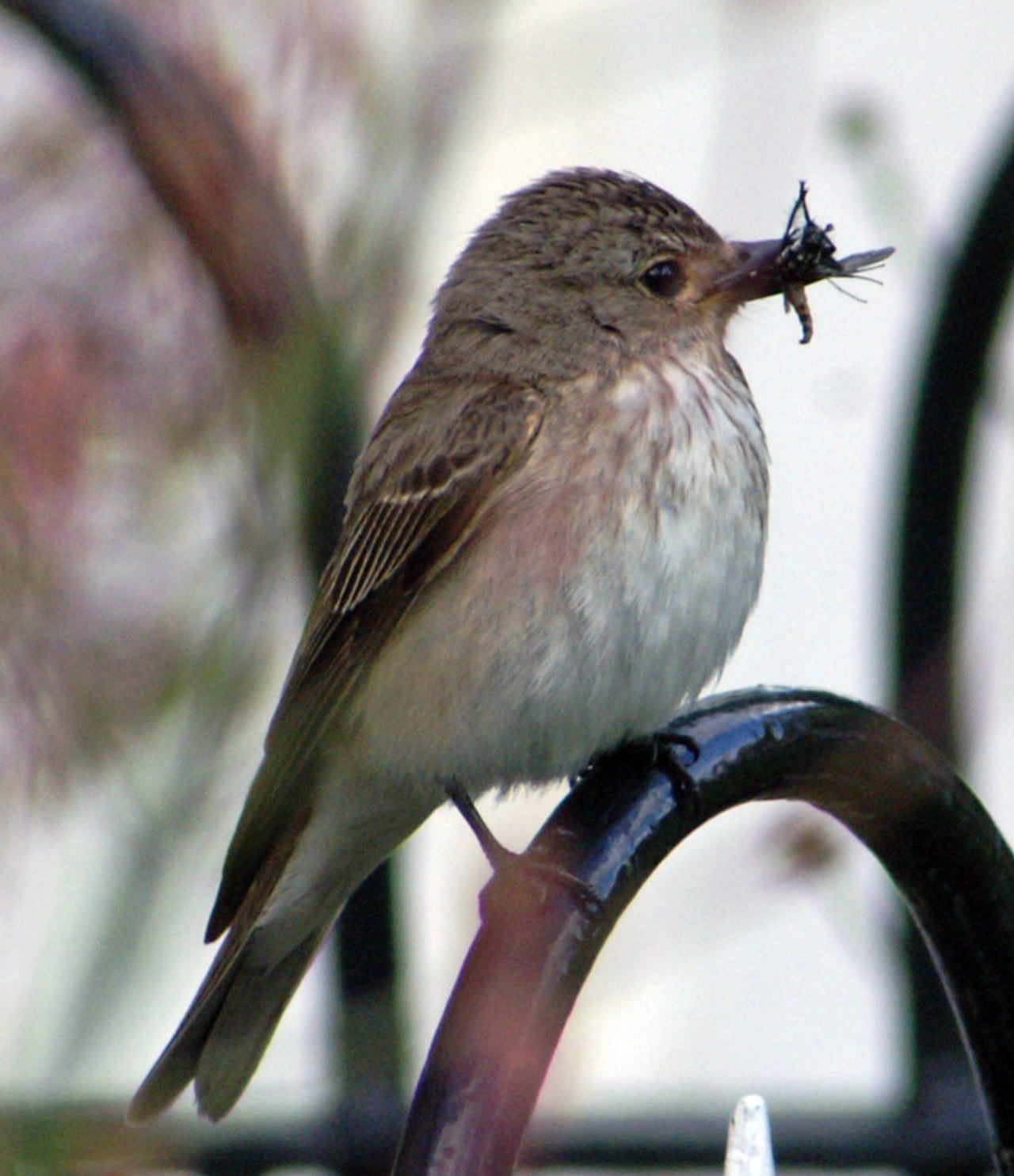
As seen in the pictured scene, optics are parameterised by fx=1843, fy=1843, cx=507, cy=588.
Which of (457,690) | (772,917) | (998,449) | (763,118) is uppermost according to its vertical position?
(998,449)

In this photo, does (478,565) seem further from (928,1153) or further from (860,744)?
(928,1153)

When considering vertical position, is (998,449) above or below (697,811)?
above

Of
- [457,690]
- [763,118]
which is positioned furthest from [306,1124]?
[763,118]

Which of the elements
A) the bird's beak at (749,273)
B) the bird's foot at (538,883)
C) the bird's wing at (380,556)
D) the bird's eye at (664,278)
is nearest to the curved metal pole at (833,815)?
the bird's foot at (538,883)

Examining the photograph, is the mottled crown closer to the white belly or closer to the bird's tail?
the white belly

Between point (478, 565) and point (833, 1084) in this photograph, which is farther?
point (833, 1084)

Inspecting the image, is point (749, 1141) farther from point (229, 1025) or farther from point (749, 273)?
point (749, 273)

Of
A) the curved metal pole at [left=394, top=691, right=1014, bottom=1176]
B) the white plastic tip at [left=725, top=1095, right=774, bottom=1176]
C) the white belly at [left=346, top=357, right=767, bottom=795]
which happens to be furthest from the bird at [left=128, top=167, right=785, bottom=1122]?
the white plastic tip at [left=725, top=1095, right=774, bottom=1176]

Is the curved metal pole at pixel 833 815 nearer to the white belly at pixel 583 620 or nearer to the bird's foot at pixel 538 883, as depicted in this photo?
the bird's foot at pixel 538 883
